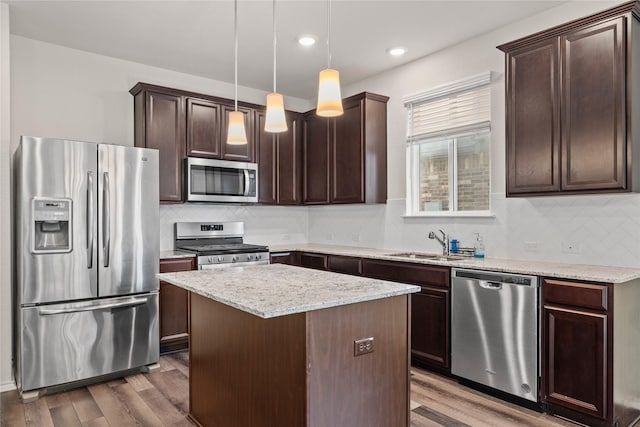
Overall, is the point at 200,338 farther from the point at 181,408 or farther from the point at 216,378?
the point at 181,408

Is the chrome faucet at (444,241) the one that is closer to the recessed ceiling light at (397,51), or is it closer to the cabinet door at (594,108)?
the cabinet door at (594,108)

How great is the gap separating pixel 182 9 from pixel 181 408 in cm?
283

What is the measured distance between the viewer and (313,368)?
173 centimetres

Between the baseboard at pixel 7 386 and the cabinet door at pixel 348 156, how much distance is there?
3.19 m

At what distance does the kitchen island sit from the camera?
1.74 m

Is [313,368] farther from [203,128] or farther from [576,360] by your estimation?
[203,128]

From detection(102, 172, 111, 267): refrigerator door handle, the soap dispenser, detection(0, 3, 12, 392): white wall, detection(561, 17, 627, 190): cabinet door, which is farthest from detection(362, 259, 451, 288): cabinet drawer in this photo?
detection(0, 3, 12, 392): white wall

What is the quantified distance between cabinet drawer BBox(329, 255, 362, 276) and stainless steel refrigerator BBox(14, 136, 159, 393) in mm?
1659

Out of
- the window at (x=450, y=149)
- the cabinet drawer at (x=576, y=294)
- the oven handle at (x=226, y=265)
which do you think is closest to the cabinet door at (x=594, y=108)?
the cabinet drawer at (x=576, y=294)

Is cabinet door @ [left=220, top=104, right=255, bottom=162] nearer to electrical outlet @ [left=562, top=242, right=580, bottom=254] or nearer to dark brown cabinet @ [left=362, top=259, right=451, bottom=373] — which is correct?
dark brown cabinet @ [left=362, top=259, right=451, bottom=373]

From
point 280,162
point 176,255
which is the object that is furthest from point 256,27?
point 176,255

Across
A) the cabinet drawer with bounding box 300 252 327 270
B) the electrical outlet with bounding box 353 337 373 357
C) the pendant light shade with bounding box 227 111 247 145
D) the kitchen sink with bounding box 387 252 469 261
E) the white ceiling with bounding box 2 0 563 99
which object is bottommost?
the electrical outlet with bounding box 353 337 373 357

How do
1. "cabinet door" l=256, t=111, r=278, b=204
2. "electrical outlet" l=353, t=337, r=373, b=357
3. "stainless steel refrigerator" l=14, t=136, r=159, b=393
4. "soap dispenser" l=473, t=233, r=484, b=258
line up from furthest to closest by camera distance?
"cabinet door" l=256, t=111, r=278, b=204 → "soap dispenser" l=473, t=233, r=484, b=258 → "stainless steel refrigerator" l=14, t=136, r=159, b=393 → "electrical outlet" l=353, t=337, r=373, b=357

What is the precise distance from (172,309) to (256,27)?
2.54 metres
